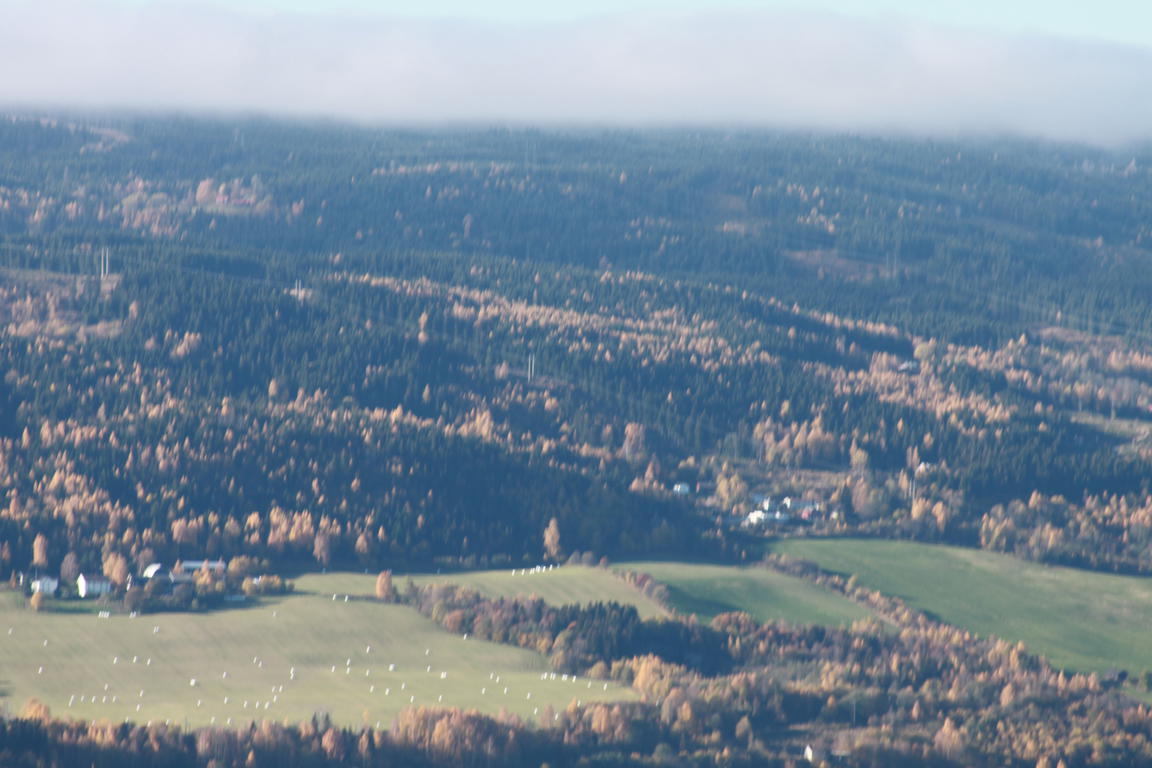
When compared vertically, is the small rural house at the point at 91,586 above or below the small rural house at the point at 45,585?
below

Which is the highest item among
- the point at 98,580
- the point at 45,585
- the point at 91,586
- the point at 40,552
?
the point at 40,552

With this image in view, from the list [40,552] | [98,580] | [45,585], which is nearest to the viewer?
[45,585]

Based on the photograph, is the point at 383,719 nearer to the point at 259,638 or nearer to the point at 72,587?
the point at 259,638

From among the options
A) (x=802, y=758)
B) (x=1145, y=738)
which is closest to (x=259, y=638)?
(x=802, y=758)

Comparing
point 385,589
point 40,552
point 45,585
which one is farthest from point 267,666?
point 40,552

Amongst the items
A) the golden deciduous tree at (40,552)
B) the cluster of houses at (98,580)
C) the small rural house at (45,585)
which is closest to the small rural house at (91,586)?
the cluster of houses at (98,580)

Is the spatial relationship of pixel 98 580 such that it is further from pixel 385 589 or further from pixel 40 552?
pixel 385 589

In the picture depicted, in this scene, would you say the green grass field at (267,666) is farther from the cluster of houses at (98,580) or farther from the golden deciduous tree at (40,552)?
the golden deciduous tree at (40,552)
